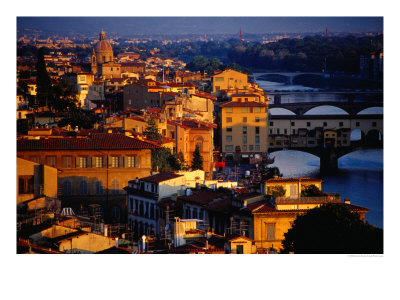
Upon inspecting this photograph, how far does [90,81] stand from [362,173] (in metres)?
6.19

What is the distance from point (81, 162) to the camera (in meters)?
10.6

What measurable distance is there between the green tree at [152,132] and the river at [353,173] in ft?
6.20

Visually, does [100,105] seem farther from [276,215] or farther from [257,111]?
[276,215]

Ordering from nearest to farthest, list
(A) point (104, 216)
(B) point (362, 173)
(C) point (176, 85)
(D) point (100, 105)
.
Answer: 1. (A) point (104, 216)
2. (B) point (362, 173)
3. (D) point (100, 105)
4. (C) point (176, 85)

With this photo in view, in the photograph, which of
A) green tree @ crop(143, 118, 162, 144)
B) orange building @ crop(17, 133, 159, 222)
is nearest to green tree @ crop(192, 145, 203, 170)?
green tree @ crop(143, 118, 162, 144)

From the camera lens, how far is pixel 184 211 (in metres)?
8.65

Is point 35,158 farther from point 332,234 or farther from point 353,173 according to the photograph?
point 353,173

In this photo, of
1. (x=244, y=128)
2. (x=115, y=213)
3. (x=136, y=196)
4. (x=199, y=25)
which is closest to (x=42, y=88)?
(x=244, y=128)

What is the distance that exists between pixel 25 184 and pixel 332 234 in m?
3.23

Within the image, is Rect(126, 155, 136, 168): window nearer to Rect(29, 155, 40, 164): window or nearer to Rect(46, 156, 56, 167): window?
Rect(46, 156, 56, 167): window

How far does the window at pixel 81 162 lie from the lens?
10555 mm

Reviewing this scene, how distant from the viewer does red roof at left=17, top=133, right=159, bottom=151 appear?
1054cm
